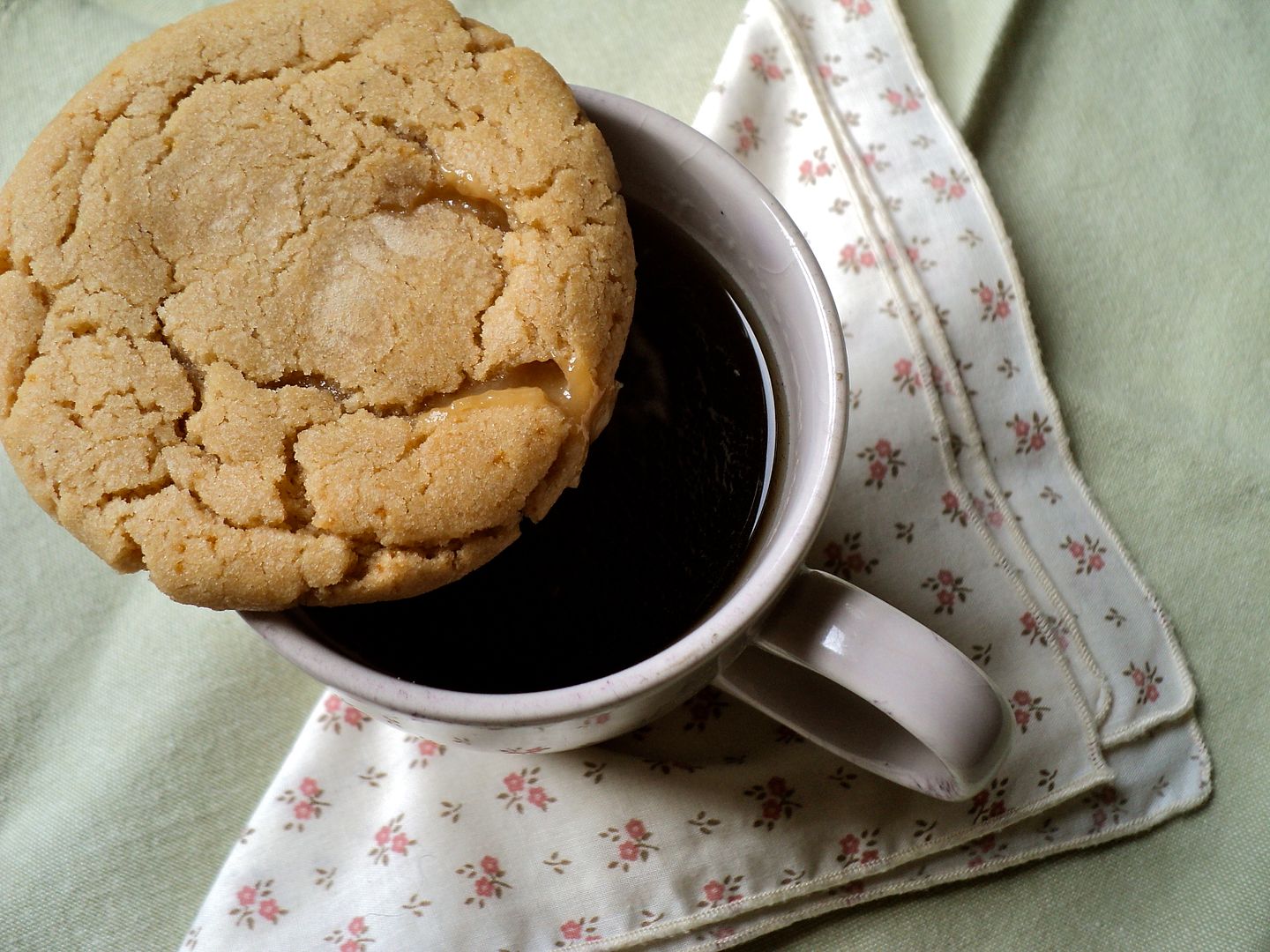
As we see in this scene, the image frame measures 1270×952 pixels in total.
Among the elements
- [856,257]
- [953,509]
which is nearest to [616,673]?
[953,509]

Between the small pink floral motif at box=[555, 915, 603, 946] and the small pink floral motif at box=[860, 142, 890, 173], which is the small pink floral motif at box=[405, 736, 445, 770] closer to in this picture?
the small pink floral motif at box=[555, 915, 603, 946]

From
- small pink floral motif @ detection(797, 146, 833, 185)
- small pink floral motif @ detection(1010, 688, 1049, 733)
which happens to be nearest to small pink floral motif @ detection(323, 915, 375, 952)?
small pink floral motif @ detection(1010, 688, 1049, 733)

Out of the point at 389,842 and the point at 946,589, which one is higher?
the point at 946,589

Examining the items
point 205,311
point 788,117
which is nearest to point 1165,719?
point 788,117

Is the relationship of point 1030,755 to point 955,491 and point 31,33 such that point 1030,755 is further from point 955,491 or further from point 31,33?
point 31,33

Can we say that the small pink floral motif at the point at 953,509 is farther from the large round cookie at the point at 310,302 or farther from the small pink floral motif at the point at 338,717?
the small pink floral motif at the point at 338,717

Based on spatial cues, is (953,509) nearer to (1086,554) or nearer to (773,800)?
(1086,554)

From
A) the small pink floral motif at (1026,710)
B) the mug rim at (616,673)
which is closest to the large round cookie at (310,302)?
the mug rim at (616,673)
